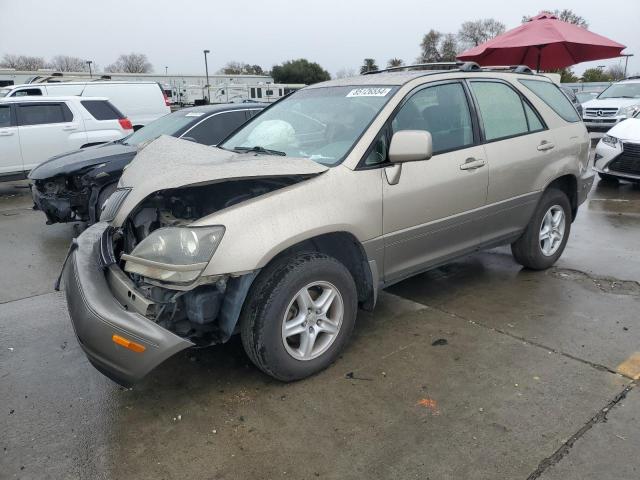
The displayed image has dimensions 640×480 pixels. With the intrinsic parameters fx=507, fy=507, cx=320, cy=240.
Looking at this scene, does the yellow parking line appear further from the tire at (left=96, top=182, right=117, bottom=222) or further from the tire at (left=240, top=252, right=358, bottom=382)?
the tire at (left=96, top=182, right=117, bottom=222)

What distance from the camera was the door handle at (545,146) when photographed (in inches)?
169

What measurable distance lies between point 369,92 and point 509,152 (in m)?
1.30

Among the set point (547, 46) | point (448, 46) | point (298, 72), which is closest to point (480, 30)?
point (448, 46)

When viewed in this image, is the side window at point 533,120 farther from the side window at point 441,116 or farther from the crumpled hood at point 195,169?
the crumpled hood at point 195,169

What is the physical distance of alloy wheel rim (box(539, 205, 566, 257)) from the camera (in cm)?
463

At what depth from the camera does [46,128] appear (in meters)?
9.21

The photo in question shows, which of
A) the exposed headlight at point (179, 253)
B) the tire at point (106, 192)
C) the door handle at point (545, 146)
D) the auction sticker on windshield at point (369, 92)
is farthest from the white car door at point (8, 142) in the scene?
the door handle at point (545, 146)

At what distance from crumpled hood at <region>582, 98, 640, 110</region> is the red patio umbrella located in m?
6.25

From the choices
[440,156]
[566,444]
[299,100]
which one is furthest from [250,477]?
[299,100]

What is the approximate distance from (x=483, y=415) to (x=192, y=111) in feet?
19.5

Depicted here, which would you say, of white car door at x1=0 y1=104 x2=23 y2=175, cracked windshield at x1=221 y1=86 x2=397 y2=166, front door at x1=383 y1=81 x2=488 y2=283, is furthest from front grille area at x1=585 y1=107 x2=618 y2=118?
white car door at x1=0 y1=104 x2=23 y2=175

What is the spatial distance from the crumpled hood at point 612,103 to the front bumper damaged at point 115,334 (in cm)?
1622

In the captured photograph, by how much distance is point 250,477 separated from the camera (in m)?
2.30

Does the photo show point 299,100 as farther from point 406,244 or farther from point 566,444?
point 566,444
